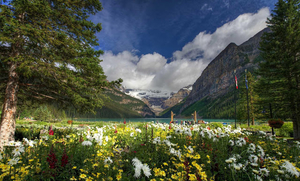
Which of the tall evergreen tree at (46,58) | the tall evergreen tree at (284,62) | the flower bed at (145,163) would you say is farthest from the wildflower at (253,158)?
the tall evergreen tree at (284,62)

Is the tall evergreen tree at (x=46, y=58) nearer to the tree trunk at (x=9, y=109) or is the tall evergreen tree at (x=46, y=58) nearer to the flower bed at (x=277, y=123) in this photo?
the tree trunk at (x=9, y=109)

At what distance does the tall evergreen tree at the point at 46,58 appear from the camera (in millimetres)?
6543

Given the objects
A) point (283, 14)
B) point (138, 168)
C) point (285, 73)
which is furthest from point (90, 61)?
point (283, 14)

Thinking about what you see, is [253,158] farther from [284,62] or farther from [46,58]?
[284,62]

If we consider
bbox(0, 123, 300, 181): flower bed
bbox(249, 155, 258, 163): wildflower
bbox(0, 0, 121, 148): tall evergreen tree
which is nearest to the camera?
bbox(0, 123, 300, 181): flower bed

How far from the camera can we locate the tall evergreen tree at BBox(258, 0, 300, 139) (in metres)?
10.8

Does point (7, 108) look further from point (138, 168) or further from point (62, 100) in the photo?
point (138, 168)

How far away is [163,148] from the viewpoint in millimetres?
4066

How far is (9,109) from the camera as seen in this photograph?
23.5 ft

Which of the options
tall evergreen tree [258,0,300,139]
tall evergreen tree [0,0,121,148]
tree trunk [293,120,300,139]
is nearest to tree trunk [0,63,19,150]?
tall evergreen tree [0,0,121,148]

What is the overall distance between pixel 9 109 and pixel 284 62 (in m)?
18.2

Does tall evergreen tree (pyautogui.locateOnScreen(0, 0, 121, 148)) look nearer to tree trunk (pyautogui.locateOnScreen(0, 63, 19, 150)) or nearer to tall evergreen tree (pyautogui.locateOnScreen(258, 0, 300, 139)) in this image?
tree trunk (pyautogui.locateOnScreen(0, 63, 19, 150))

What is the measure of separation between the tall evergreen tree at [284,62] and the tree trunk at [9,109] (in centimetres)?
1721

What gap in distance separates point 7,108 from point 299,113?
720 inches
